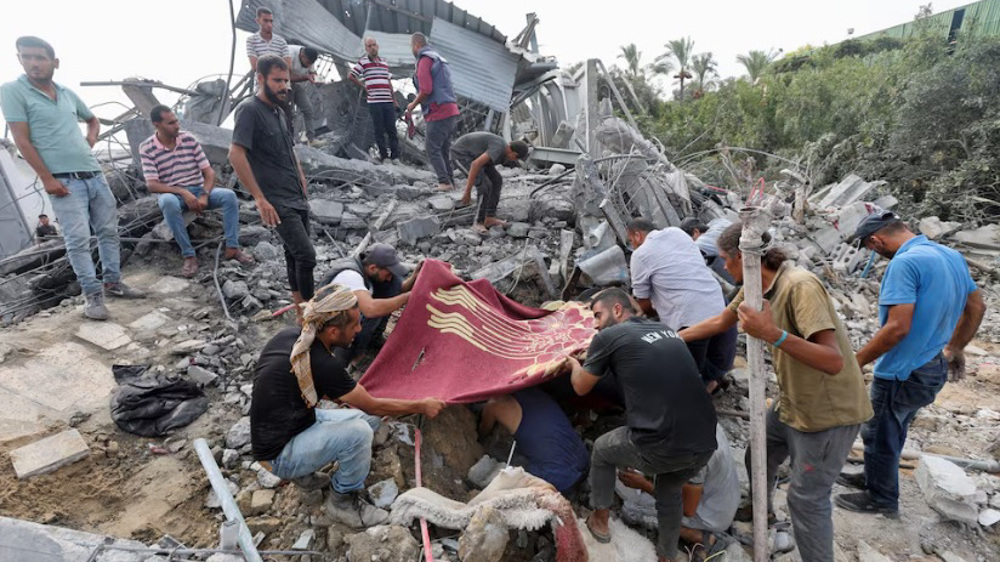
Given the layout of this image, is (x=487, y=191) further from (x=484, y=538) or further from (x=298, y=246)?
(x=484, y=538)

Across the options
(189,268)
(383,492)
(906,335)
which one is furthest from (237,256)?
(906,335)

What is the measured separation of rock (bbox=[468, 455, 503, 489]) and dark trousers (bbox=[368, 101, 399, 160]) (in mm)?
6252

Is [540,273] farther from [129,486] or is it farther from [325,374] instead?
[129,486]

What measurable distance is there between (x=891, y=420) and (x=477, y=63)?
9070mm

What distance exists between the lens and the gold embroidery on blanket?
3311 millimetres

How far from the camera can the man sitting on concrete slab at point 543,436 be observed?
2.81 m

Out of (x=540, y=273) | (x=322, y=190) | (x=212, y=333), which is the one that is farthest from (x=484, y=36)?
(x=212, y=333)

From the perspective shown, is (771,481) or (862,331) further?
(862,331)

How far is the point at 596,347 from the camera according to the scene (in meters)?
2.48

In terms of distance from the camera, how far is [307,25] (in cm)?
829

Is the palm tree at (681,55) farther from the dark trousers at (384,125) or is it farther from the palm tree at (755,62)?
the dark trousers at (384,125)

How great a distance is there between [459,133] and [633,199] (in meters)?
5.80

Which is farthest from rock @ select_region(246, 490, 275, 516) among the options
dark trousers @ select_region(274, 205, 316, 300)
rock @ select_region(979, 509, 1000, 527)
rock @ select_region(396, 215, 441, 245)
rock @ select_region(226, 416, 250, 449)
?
rock @ select_region(979, 509, 1000, 527)

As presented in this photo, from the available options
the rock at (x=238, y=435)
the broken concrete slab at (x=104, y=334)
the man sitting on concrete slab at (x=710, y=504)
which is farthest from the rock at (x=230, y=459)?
the man sitting on concrete slab at (x=710, y=504)
